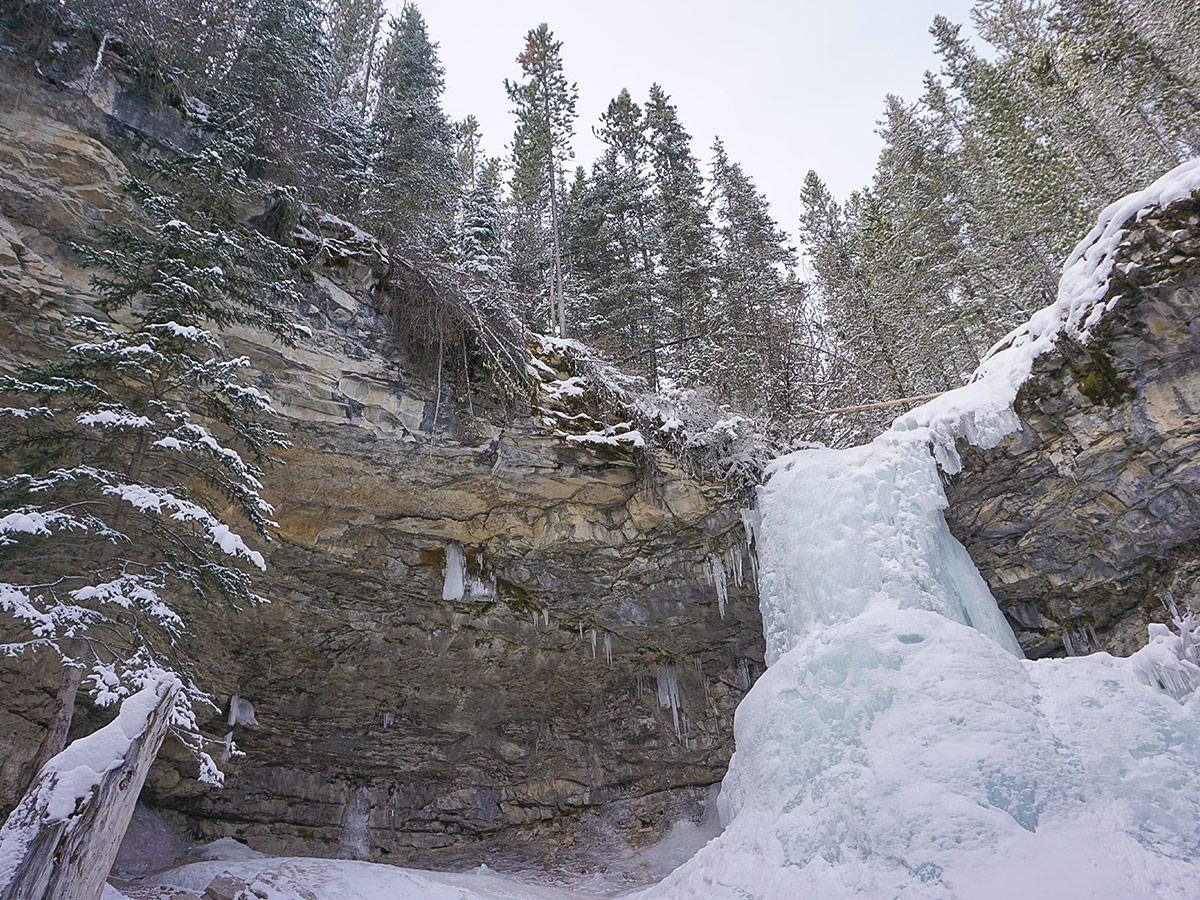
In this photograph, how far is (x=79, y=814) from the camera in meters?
3.24

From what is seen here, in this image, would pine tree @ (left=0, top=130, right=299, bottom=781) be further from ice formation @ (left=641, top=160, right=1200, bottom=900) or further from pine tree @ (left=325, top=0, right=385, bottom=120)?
pine tree @ (left=325, top=0, right=385, bottom=120)

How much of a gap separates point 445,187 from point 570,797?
43.2 ft

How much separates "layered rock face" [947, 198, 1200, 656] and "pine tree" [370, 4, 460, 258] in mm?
8631

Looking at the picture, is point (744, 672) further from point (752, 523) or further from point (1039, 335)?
point (1039, 335)

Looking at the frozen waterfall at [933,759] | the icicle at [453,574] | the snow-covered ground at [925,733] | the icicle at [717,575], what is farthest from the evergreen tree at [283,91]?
the frozen waterfall at [933,759]

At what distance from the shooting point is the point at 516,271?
1595cm

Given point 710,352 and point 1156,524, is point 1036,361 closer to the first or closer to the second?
point 1156,524

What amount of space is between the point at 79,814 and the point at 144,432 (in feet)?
12.2

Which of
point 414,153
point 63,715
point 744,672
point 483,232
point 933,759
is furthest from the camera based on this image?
point 483,232

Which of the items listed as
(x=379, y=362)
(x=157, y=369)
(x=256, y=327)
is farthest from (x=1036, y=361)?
(x=157, y=369)

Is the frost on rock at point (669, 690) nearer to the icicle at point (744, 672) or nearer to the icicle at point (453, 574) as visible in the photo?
the icicle at point (744, 672)

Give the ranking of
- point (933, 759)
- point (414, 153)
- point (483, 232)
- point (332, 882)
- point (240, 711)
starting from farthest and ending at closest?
1. point (483, 232)
2. point (414, 153)
3. point (240, 711)
4. point (332, 882)
5. point (933, 759)

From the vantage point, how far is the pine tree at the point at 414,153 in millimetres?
11000

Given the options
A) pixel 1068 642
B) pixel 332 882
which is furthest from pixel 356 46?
pixel 1068 642
